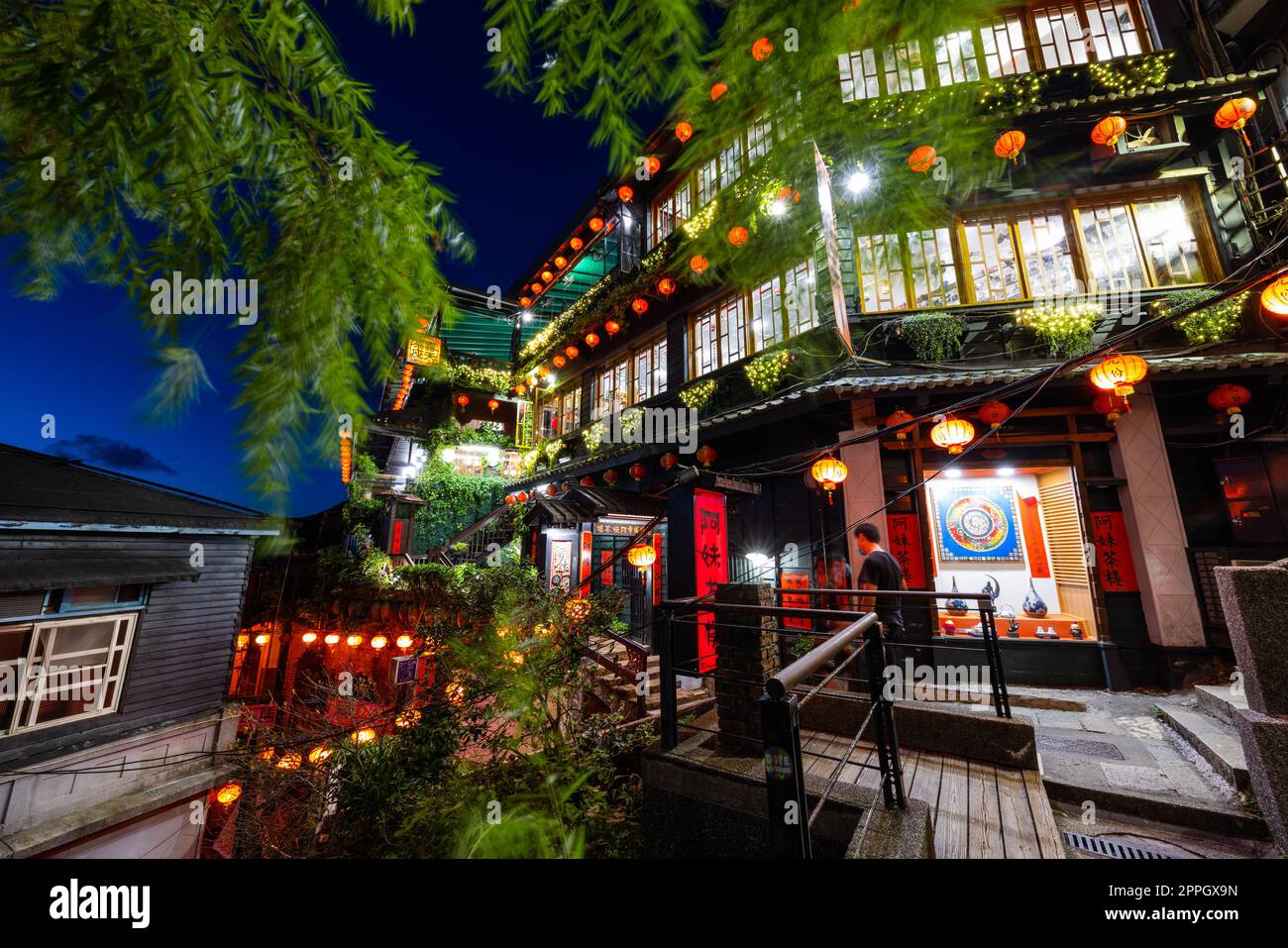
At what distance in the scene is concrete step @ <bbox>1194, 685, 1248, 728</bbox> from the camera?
550cm

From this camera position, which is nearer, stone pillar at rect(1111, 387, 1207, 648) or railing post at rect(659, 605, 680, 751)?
railing post at rect(659, 605, 680, 751)

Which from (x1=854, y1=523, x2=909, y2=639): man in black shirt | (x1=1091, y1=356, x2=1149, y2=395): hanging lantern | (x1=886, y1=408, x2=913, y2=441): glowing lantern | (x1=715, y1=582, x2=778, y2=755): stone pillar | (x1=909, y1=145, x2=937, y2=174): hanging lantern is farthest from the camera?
(x1=886, y1=408, x2=913, y2=441): glowing lantern

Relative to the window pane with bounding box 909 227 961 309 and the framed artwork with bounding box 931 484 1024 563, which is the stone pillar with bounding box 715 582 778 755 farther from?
the window pane with bounding box 909 227 961 309

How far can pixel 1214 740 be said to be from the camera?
5.07 m

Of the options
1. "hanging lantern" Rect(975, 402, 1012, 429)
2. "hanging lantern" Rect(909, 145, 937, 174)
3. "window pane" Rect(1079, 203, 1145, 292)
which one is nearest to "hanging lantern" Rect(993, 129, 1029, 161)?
"window pane" Rect(1079, 203, 1145, 292)

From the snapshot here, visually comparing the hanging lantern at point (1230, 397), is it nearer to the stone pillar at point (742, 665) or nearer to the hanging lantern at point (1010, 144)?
the hanging lantern at point (1010, 144)

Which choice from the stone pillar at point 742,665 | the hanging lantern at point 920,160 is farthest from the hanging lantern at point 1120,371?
the stone pillar at point 742,665

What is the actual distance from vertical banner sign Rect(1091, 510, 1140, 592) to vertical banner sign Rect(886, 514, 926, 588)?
9.48ft

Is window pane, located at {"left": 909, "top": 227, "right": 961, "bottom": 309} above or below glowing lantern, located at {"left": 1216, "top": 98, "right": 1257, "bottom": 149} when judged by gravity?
below

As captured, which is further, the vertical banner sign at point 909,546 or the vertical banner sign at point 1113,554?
the vertical banner sign at point 909,546

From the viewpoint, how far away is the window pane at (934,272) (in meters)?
9.43

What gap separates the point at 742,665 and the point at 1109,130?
11449mm

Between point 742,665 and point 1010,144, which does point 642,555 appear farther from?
point 1010,144

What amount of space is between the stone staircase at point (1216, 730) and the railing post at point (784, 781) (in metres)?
4.90
